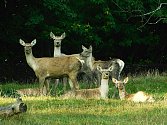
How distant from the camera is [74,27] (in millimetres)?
27781

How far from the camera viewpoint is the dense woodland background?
90.5ft

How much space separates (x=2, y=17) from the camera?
28.3 metres

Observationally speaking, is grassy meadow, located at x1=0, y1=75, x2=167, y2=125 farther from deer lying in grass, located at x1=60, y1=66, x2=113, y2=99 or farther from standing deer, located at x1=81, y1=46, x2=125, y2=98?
standing deer, located at x1=81, y1=46, x2=125, y2=98

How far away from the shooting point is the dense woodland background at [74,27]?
27.6m

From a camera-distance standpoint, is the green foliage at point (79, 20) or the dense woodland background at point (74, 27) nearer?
the green foliage at point (79, 20)

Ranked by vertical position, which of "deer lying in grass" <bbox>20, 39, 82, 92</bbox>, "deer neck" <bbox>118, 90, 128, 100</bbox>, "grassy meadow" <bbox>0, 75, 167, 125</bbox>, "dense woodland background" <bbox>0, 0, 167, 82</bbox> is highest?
"dense woodland background" <bbox>0, 0, 167, 82</bbox>

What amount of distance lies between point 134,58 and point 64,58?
17.8 meters

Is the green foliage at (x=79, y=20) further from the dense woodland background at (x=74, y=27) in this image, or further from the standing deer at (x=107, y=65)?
the standing deer at (x=107, y=65)

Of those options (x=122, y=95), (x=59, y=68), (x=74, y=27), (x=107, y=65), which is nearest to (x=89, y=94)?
(x=122, y=95)

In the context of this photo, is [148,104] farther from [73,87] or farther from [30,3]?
[30,3]

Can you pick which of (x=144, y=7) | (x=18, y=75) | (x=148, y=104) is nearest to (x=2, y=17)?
(x=18, y=75)

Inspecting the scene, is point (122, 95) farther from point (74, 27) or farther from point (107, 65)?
point (74, 27)

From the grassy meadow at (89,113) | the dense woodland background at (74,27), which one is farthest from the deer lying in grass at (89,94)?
the dense woodland background at (74,27)

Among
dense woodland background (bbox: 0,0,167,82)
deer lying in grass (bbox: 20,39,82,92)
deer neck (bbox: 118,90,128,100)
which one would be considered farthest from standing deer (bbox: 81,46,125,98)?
deer neck (bbox: 118,90,128,100)
